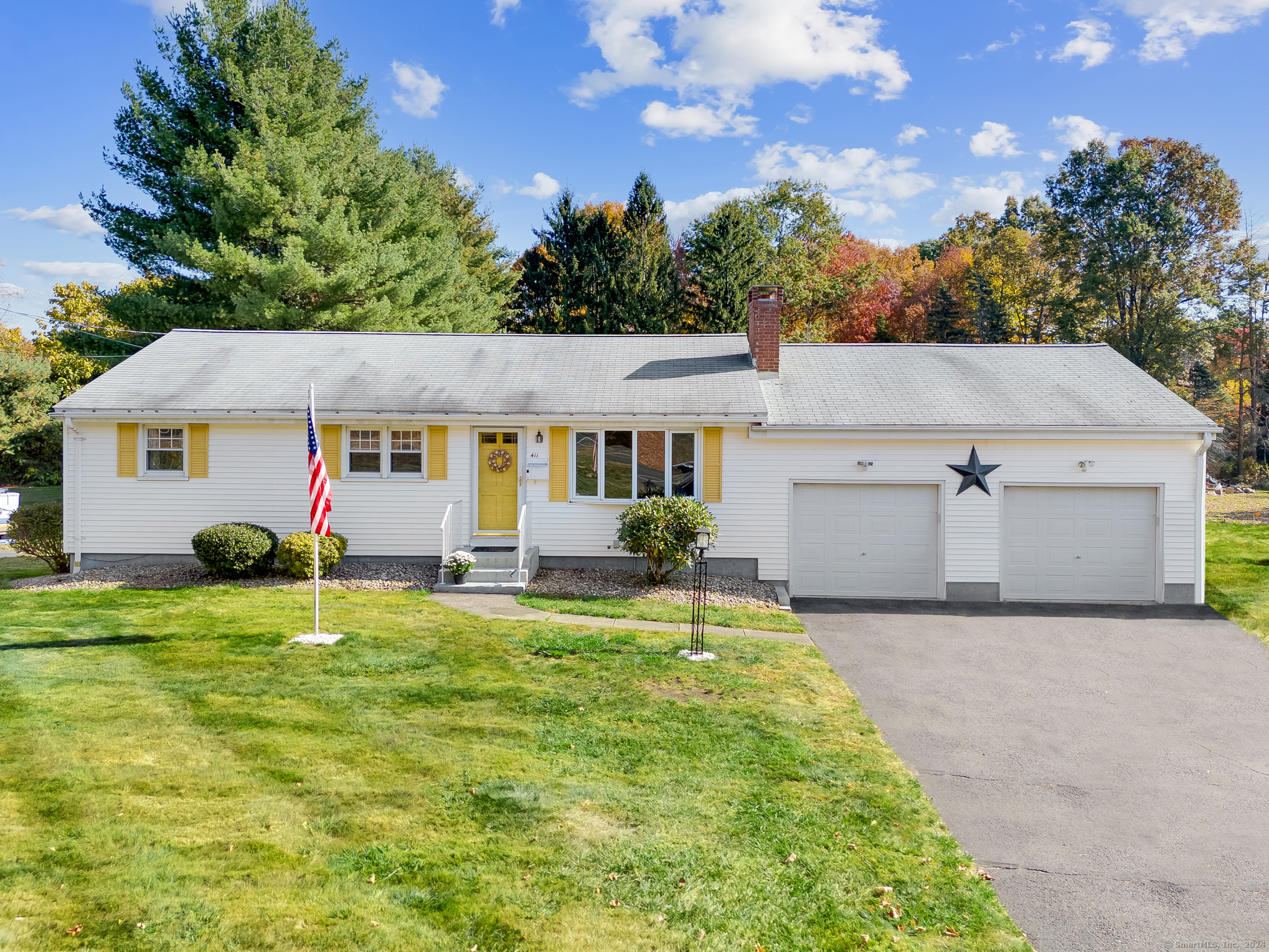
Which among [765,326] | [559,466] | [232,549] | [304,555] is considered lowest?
[304,555]

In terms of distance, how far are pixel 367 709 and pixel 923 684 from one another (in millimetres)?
6334

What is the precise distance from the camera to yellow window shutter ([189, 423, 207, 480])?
13906mm

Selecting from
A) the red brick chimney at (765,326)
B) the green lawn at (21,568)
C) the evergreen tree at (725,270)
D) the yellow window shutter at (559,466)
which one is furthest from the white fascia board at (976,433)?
the evergreen tree at (725,270)

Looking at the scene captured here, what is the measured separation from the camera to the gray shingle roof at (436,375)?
45.1 feet

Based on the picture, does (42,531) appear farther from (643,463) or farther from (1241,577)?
(1241,577)

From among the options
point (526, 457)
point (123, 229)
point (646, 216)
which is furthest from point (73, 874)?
point (646, 216)

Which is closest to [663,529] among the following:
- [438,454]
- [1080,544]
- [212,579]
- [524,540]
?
[524,540]

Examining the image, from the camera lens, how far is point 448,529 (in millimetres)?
13602

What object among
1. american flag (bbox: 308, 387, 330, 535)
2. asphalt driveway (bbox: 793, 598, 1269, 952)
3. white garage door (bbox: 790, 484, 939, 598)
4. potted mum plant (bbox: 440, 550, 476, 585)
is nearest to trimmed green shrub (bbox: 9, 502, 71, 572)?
potted mum plant (bbox: 440, 550, 476, 585)

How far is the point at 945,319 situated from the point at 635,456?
104 feet

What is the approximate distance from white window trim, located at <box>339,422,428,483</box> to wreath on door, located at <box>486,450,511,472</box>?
122 centimetres

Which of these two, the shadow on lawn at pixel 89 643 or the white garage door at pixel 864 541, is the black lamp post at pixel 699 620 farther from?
the shadow on lawn at pixel 89 643

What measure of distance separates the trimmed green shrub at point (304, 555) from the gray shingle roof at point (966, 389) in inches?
325

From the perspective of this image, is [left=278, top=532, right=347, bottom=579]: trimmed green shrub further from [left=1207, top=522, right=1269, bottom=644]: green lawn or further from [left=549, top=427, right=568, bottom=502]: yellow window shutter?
[left=1207, top=522, right=1269, bottom=644]: green lawn
